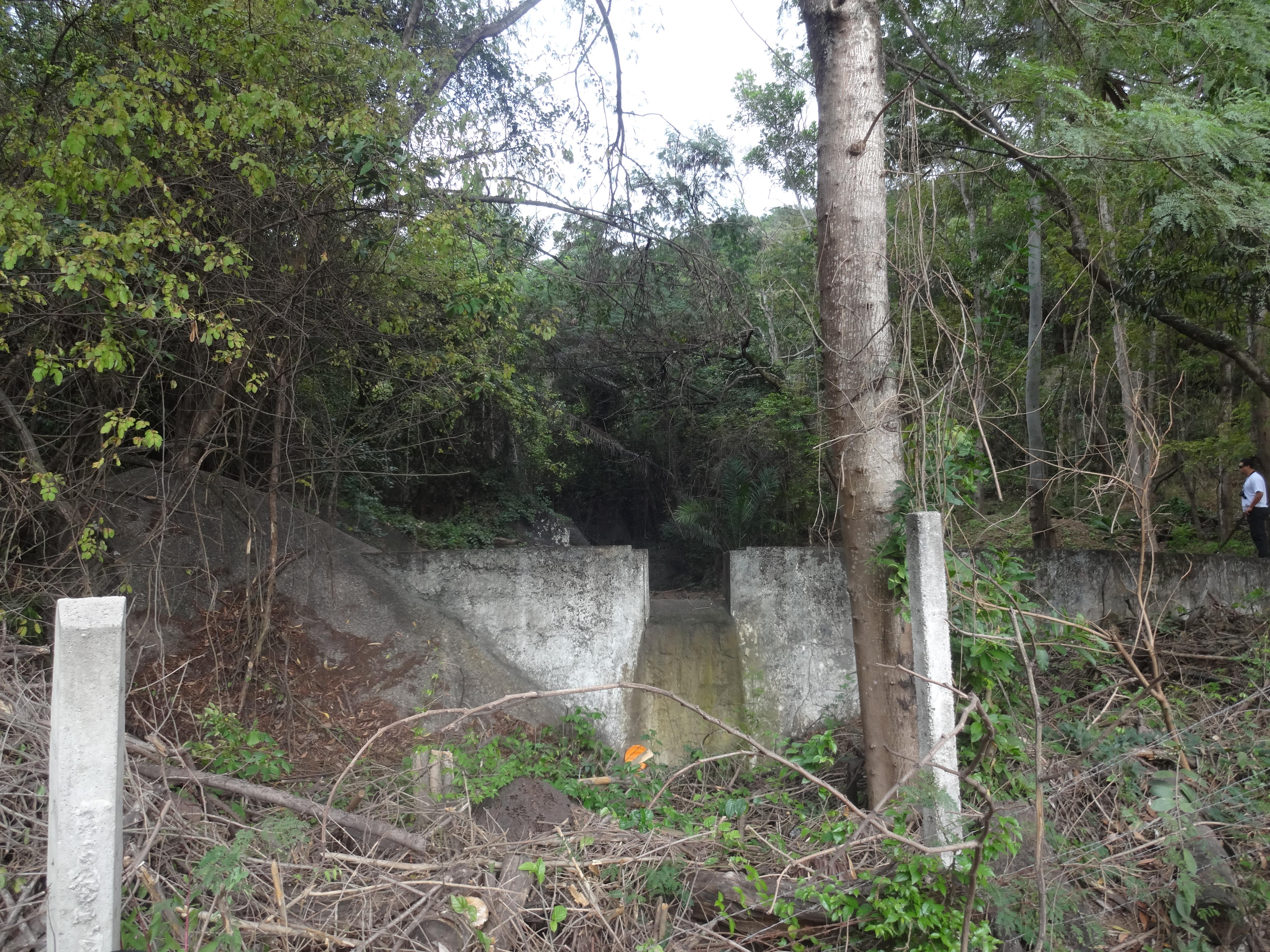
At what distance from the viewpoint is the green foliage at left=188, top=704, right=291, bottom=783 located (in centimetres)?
471

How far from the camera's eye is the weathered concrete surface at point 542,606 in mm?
6688

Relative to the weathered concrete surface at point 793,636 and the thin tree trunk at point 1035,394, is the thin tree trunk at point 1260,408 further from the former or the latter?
the weathered concrete surface at point 793,636

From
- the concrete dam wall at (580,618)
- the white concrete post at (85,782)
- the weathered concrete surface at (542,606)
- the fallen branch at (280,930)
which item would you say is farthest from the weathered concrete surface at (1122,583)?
the white concrete post at (85,782)

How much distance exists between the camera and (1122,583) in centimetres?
712

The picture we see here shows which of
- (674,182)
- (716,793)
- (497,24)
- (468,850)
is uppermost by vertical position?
(497,24)

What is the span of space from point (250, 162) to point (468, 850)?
4.14m

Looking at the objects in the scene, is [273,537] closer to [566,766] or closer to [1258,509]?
[566,766]

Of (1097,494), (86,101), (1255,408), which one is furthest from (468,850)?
(1255,408)

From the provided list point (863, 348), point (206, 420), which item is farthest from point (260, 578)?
point (863, 348)

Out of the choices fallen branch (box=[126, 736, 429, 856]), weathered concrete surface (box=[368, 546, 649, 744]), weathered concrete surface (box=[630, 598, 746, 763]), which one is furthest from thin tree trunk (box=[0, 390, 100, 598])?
weathered concrete surface (box=[630, 598, 746, 763])

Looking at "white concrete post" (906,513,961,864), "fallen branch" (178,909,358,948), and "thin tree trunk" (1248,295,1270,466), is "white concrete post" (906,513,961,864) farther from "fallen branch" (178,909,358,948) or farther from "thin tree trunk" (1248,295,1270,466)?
"thin tree trunk" (1248,295,1270,466)

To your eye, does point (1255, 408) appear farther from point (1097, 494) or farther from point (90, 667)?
point (90, 667)

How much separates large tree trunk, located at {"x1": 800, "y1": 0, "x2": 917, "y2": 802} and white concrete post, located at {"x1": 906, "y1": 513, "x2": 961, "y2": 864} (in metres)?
0.64

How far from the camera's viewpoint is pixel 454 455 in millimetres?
10602
